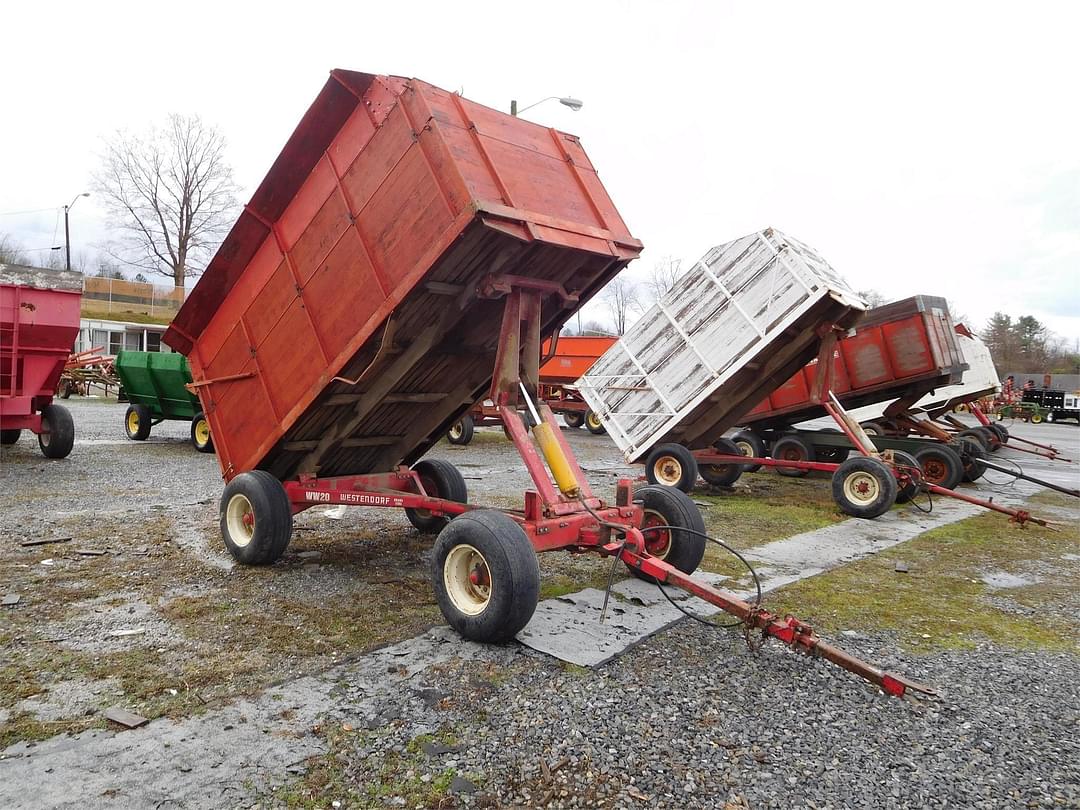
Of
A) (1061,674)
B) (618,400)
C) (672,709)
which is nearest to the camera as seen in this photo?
(672,709)

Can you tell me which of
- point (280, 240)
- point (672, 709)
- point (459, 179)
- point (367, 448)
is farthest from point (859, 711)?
point (280, 240)

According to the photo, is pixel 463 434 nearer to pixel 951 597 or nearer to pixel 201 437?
pixel 201 437

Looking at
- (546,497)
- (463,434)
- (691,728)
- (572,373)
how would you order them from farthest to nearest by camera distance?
1. (572,373)
2. (463,434)
3. (546,497)
4. (691,728)

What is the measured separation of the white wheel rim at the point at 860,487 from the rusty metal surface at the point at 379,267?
5.61m

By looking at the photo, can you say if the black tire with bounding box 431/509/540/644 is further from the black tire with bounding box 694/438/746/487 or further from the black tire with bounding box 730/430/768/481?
the black tire with bounding box 730/430/768/481

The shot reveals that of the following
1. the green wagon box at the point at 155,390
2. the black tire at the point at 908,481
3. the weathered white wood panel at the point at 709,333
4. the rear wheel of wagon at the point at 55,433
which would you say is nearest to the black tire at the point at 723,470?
the weathered white wood panel at the point at 709,333

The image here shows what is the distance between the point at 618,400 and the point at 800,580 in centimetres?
527

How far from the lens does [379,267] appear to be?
5.13m

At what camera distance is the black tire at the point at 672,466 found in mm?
10609

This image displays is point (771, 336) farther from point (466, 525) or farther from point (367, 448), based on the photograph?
point (466, 525)

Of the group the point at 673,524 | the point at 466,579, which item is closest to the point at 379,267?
the point at 466,579

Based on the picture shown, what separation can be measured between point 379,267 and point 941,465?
10882mm

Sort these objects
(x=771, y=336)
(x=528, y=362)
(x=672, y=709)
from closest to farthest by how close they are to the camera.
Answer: (x=672, y=709)
(x=528, y=362)
(x=771, y=336)

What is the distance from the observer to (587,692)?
3881 millimetres
